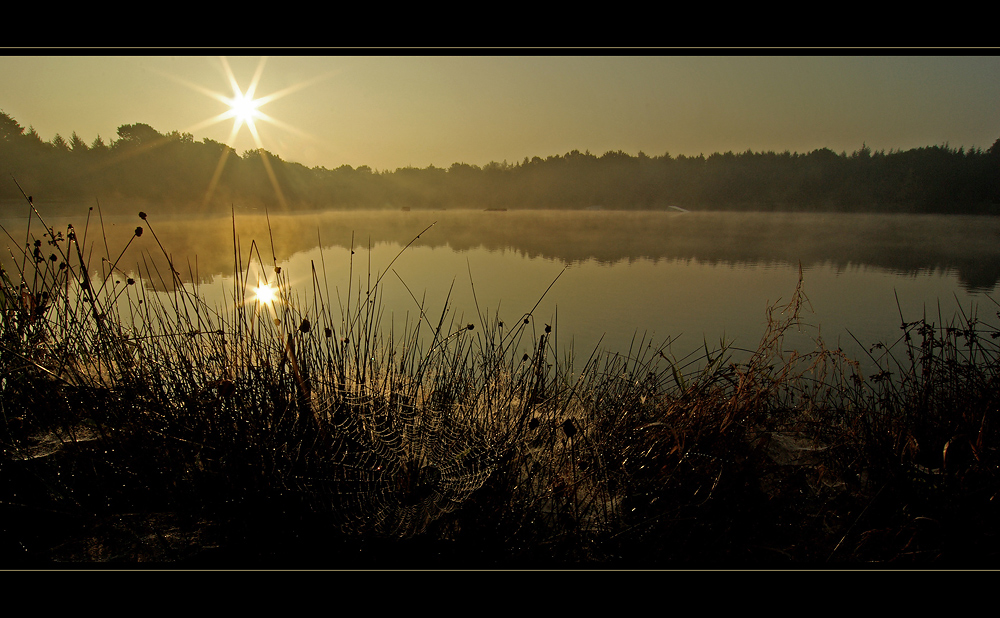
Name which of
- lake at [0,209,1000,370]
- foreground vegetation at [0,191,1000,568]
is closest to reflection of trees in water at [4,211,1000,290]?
lake at [0,209,1000,370]

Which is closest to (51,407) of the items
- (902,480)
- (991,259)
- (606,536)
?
(606,536)

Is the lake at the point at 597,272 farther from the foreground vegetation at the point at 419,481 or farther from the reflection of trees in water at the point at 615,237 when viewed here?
the foreground vegetation at the point at 419,481

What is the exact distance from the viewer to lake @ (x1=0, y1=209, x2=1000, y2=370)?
9.68ft

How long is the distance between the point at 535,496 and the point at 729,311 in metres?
3.20

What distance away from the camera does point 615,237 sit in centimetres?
698

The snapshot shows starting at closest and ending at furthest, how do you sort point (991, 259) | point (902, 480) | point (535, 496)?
point (535, 496) < point (902, 480) < point (991, 259)

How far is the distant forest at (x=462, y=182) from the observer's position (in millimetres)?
2480

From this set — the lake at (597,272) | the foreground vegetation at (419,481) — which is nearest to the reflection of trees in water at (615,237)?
the lake at (597,272)

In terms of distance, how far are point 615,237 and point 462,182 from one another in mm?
3315

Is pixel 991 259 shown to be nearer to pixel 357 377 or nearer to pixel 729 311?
pixel 729 311

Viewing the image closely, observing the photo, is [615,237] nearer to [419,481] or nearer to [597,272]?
[597,272]

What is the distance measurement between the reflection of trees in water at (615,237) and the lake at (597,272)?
0.03 metres

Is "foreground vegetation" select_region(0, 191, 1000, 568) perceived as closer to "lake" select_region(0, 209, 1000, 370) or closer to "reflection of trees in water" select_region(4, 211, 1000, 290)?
"lake" select_region(0, 209, 1000, 370)
